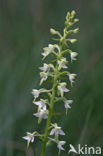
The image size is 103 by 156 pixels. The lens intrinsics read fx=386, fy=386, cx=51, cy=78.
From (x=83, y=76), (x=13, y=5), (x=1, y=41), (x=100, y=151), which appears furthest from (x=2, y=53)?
(x=100, y=151)

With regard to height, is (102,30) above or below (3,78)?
above

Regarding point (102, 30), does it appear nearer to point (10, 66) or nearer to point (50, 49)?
point (10, 66)

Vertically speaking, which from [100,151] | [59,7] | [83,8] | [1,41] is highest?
[83,8]

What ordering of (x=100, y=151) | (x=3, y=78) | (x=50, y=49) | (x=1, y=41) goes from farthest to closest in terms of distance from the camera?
(x=1, y=41)
(x=3, y=78)
(x=100, y=151)
(x=50, y=49)

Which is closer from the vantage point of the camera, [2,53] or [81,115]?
[81,115]

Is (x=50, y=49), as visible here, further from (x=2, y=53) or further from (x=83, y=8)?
(x=83, y=8)

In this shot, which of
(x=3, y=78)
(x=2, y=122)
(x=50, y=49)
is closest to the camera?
(x=50, y=49)
